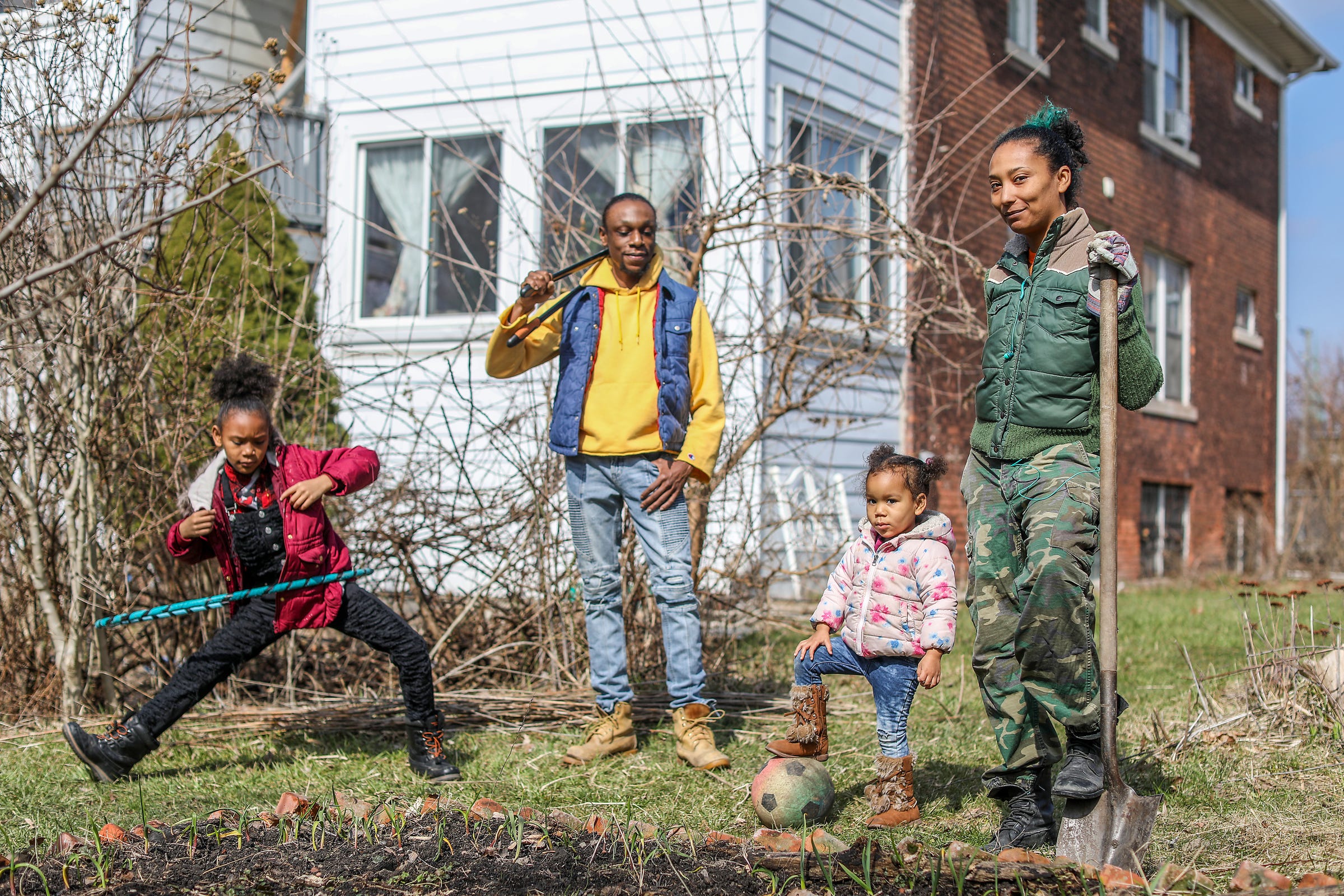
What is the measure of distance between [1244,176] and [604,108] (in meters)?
10.7

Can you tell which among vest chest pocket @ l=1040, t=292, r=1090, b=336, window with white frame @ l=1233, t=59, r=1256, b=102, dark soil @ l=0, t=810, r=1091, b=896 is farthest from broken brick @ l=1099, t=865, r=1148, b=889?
window with white frame @ l=1233, t=59, r=1256, b=102

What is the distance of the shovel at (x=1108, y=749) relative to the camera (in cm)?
303

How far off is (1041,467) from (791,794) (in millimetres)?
1127

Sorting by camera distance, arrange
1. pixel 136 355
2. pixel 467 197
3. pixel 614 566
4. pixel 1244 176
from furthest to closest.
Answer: pixel 1244 176 → pixel 467 197 → pixel 136 355 → pixel 614 566

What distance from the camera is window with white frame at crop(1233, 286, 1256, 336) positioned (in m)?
15.9

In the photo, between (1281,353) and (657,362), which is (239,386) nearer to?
(657,362)

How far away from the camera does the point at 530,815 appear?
3242 mm

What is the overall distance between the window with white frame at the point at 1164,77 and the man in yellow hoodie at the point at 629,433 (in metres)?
11.1

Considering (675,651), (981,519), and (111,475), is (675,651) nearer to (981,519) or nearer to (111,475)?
(981,519)

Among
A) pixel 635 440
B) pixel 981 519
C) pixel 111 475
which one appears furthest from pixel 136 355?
pixel 981 519

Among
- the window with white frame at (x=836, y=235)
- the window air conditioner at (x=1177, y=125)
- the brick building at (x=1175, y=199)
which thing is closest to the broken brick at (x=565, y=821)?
the window with white frame at (x=836, y=235)

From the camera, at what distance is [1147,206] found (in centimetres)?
1340

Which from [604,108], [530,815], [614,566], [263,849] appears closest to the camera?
[263,849]

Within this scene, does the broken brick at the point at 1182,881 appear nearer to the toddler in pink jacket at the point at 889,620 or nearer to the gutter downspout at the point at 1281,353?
the toddler in pink jacket at the point at 889,620
